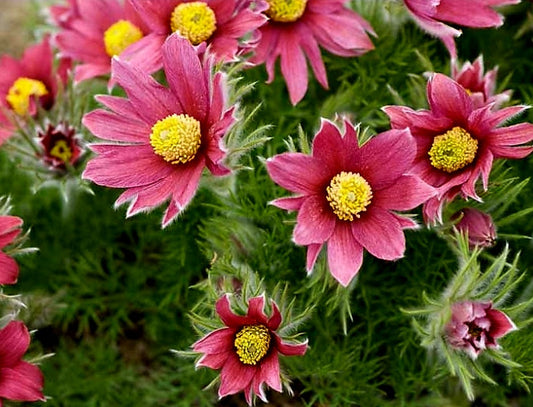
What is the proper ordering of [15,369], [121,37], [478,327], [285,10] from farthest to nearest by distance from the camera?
[121,37]
[285,10]
[15,369]
[478,327]

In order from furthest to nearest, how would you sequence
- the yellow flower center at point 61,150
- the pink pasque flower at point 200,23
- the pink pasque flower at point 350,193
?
the yellow flower center at point 61,150 → the pink pasque flower at point 200,23 → the pink pasque flower at point 350,193

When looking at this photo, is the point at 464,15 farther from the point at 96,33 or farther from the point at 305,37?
the point at 96,33

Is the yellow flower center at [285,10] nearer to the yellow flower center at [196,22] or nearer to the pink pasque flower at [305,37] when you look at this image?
the pink pasque flower at [305,37]

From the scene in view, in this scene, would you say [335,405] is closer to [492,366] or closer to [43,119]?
[492,366]

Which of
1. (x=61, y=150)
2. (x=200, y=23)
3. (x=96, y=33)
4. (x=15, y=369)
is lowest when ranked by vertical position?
(x=15, y=369)

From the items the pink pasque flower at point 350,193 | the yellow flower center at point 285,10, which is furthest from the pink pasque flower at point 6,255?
the yellow flower center at point 285,10

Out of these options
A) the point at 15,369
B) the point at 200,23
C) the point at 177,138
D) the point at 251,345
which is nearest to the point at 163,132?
the point at 177,138

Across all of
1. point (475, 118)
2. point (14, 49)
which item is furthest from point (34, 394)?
point (14, 49)
